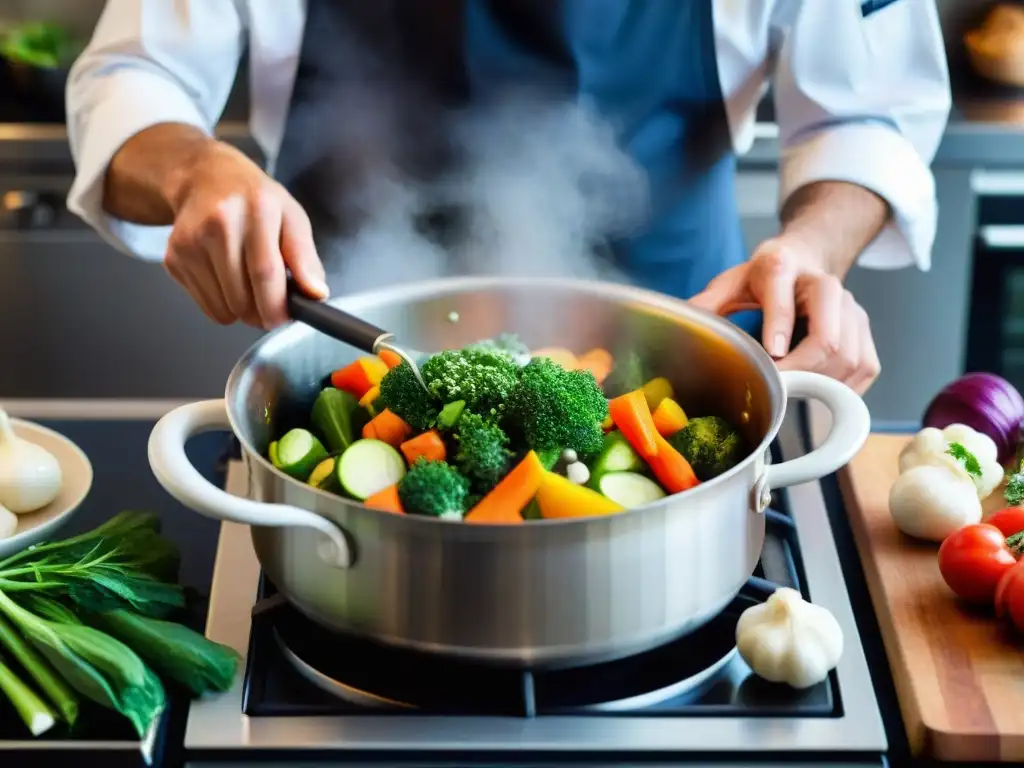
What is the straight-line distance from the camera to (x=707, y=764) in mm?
830

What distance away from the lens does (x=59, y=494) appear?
112 cm

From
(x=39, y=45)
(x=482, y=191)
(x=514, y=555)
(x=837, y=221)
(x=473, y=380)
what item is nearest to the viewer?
(x=514, y=555)

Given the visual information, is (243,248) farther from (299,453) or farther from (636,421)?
(636,421)

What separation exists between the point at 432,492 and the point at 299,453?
0.18m

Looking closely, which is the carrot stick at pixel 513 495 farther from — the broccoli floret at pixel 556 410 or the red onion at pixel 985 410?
the red onion at pixel 985 410

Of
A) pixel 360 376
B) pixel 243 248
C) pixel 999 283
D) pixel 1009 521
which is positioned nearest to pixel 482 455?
pixel 360 376

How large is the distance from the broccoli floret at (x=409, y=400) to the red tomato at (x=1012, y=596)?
47 cm

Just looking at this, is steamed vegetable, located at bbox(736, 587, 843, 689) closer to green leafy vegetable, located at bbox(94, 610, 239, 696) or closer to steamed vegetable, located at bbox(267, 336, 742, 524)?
steamed vegetable, located at bbox(267, 336, 742, 524)

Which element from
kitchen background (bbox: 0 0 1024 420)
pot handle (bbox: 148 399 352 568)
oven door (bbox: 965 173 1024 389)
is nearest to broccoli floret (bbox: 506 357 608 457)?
pot handle (bbox: 148 399 352 568)

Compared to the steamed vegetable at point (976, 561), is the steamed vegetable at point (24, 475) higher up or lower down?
higher up

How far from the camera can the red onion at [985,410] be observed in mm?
1193

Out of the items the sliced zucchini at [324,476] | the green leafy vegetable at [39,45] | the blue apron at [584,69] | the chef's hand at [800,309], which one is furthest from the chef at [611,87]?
the green leafy vegetable at [39,45]

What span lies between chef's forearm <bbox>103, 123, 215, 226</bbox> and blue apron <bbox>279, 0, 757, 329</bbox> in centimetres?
21

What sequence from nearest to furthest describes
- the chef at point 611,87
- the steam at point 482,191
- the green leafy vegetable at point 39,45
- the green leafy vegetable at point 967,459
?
the green leafy vegetable at point 967,459, the chef at point 611,87, the steam at point 482,191, the green leafy vegetable at point 39,45
